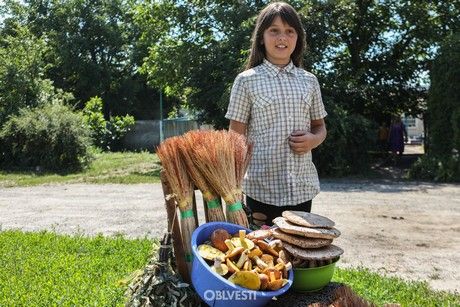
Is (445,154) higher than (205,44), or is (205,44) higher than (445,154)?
(205,44)

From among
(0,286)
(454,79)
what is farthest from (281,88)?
(454,79)

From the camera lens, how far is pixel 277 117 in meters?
2.47

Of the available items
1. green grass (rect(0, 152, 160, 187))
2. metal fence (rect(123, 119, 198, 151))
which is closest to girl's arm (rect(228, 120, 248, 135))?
green grass (rect(0, 152, 160, 187))

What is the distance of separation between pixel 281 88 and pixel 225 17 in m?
12.7

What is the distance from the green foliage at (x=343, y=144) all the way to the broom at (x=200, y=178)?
35.9 ft

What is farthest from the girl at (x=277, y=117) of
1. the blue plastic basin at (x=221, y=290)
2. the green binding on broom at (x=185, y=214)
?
the blue plastic basin at (x=221, y=290)

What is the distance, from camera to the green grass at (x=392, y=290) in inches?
152

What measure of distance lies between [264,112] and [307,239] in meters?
0.75

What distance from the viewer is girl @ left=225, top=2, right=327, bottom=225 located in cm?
246

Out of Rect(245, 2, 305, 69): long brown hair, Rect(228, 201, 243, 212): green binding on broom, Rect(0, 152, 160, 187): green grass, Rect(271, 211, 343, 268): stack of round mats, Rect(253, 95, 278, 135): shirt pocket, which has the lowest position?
Rect(0, 152, 160, 187): green grass

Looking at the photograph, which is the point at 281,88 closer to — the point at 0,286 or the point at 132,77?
the point at 0,286

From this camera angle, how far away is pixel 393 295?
13.0ft

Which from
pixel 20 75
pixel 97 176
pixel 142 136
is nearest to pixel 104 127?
pixel 142 136

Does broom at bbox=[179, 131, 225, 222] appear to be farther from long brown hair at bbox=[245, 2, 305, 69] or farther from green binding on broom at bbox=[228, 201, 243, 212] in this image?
long brown hair at bbox=[245, 2, 305, 69]
